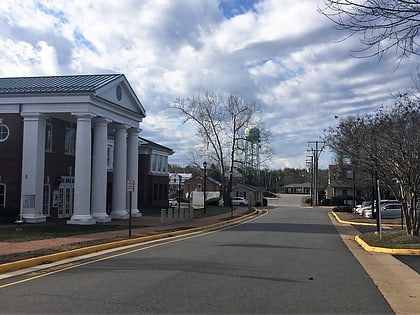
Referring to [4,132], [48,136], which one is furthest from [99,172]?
[4,132]

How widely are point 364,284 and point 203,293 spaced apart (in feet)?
12.3

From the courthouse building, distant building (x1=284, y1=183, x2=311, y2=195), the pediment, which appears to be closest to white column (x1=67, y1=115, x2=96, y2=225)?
the courthouse building

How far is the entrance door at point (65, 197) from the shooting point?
36.4 metres

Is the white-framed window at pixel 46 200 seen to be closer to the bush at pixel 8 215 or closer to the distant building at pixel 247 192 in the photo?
the bush at pixel 8 215

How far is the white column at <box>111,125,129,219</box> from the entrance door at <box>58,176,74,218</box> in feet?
10.1

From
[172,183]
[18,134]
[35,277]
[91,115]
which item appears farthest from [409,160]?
[172,183]

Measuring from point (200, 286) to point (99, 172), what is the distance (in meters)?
23.9

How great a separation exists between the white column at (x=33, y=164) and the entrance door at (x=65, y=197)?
4.67 m

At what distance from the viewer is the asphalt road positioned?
837cm

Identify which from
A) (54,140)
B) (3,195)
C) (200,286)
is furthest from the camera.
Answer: (54,140)

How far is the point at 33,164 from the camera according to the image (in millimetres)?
30984

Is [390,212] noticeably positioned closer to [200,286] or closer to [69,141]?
[69,141]

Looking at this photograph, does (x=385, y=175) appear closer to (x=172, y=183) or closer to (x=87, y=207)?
(x=87, y=207)

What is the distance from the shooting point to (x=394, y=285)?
11211 mm
